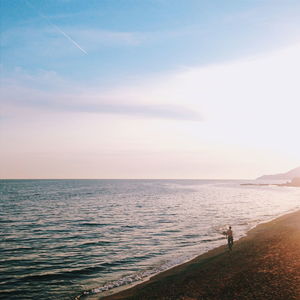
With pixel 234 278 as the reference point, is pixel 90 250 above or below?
below

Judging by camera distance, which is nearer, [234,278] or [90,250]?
[234,278]

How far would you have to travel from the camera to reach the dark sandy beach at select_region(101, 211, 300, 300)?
1708cm

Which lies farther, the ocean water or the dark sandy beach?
the ocean water

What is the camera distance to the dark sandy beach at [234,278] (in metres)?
17.1

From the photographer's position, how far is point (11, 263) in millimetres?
27062

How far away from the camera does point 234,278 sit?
19.6 metres

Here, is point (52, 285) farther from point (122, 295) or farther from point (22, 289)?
point (122, 295)

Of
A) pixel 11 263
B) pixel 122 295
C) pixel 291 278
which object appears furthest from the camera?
pixel 11 263

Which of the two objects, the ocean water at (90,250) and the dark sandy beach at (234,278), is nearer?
the dark sandy beach at (234,278)

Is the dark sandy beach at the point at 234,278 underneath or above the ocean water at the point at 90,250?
above

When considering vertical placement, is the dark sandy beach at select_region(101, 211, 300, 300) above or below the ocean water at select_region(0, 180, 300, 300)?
above

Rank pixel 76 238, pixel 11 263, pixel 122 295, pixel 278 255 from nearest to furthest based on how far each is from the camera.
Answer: pixel 122 295 → pixel 278 255 → pixel 11 263 → pixel 76 238

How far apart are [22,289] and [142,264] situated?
10532 millimetres

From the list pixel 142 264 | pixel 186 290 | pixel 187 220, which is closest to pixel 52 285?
pixel 142 264
